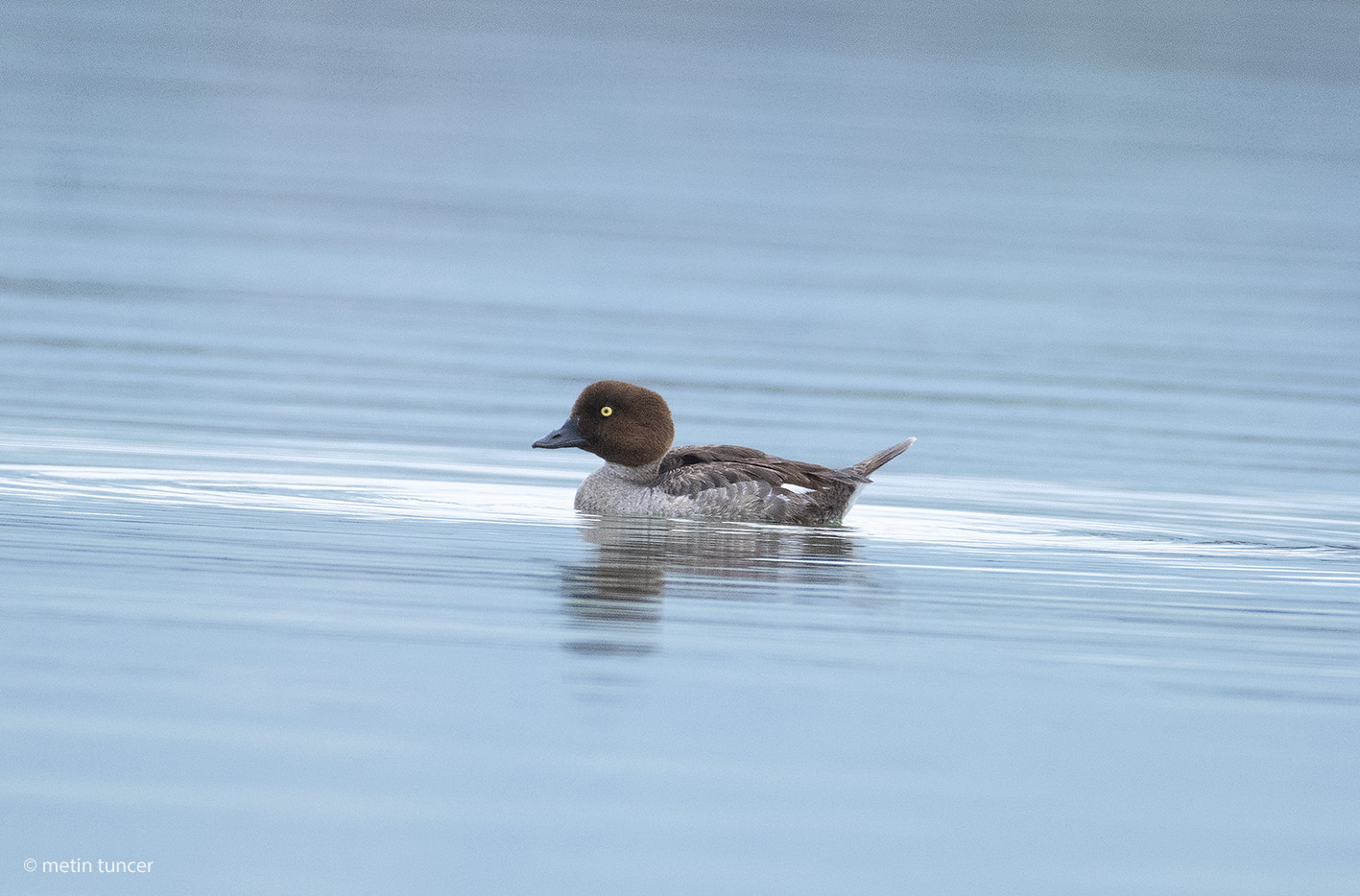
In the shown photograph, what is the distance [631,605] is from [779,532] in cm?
274

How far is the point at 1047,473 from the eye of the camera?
13.6 meters

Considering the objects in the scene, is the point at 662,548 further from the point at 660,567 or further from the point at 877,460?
the point at 877,460

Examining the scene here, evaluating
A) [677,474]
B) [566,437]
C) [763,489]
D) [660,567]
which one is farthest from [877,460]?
[660,567]

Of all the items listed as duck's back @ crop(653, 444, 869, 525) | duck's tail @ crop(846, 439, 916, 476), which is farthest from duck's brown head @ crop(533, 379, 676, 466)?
duck's tail @ crop(846, 439, 916, 476)

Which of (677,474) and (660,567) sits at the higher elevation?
Answer: (677,474)

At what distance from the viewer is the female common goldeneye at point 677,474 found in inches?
468

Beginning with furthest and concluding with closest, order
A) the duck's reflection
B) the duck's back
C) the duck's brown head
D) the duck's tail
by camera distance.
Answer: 1. the duck's brown head
2. the duck's tail
3. the duck's back
4. the duck's reflection

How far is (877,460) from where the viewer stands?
12.5 m

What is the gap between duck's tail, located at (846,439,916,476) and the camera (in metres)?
12.3

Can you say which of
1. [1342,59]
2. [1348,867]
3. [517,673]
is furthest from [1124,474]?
[1342,59]

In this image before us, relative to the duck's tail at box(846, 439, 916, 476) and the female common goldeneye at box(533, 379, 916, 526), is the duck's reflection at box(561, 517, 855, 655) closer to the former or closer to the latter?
the female common goldeneye at box(533, 379, 916, 526)

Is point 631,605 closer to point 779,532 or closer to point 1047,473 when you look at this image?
point 779,532

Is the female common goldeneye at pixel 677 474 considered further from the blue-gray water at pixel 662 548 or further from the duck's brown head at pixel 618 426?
the blue-gray water at pixel 662 548

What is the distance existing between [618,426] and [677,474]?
0.58 meters
